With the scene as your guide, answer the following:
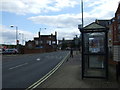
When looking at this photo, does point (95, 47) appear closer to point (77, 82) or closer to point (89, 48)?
point (89, 48)

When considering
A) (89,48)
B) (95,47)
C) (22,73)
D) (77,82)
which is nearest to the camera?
(77,82)

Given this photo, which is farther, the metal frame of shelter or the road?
the metal frame of shelter

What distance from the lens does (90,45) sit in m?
13.3

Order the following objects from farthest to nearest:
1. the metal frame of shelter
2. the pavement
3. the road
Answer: the metal frame of shelter, the road, the pavement

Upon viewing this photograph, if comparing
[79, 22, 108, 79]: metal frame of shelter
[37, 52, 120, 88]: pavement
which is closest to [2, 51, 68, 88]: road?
[37, 52, 120, 88]: pavement

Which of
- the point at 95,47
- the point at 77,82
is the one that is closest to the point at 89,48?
the point at 95,47

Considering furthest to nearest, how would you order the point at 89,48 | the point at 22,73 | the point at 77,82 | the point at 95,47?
the point at 22,73 → the point at 89,48 → the point at 95,47 → the point at 77,82

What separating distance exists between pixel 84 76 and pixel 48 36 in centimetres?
16199

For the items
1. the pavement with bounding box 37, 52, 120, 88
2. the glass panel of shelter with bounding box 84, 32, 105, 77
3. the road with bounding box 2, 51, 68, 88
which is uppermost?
the glass panel of shelter with bounding box 84, 32, 105, 77

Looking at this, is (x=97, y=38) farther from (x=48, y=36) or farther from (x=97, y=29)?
(x=48, y=36)

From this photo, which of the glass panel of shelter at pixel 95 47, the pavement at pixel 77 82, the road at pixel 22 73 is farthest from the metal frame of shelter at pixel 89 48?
the road at pixel 22 73

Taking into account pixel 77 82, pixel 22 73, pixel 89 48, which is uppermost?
pixel 89 48

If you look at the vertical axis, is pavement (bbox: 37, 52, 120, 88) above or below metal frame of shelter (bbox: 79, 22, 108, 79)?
below

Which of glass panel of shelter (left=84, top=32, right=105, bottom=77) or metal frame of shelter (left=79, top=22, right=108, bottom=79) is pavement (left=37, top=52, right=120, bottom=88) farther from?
glass panel of shelter (left=84, top=32, right=105, bottom=77)
